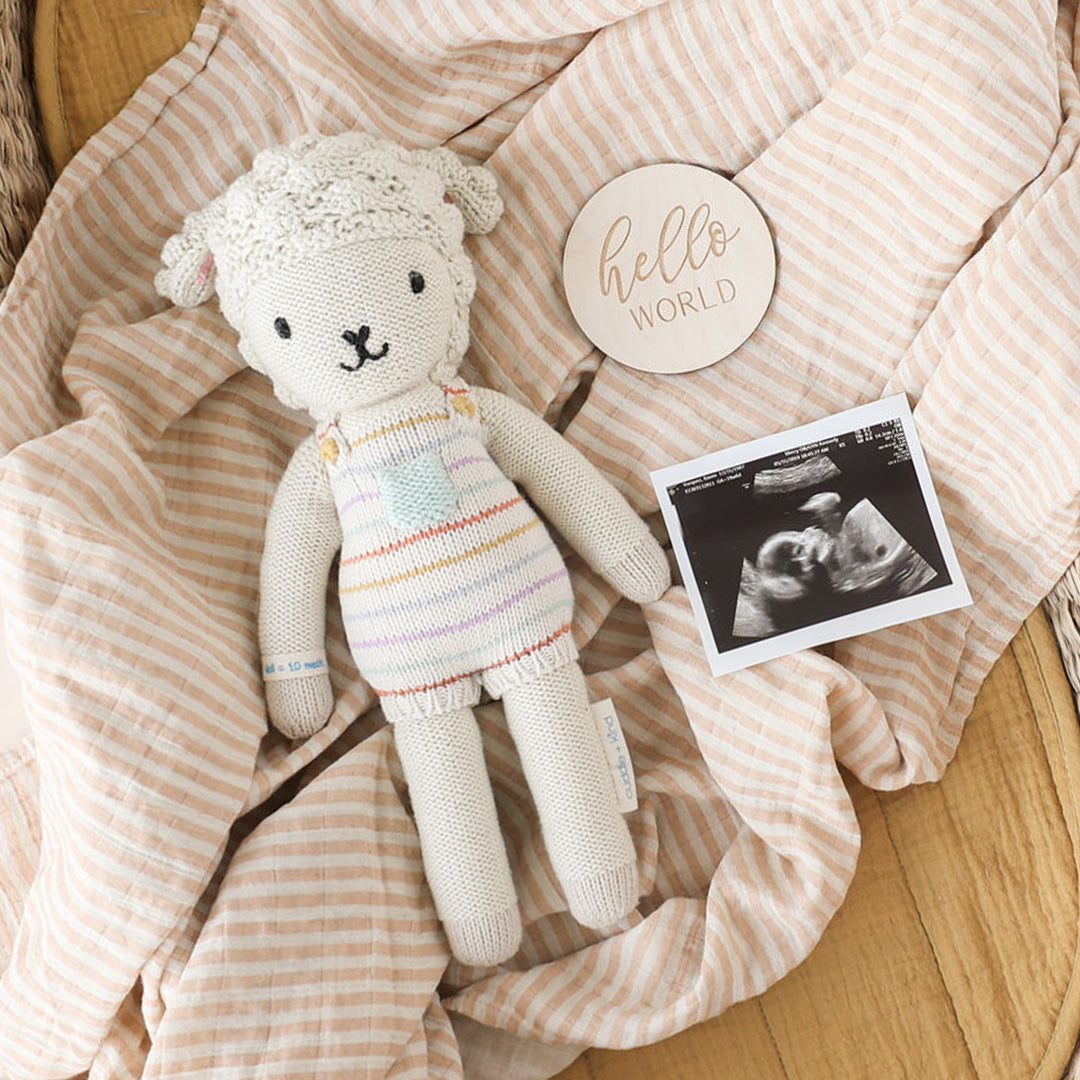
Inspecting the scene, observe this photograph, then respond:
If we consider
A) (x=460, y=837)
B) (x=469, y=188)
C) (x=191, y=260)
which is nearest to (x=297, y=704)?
(x=460, y=837)

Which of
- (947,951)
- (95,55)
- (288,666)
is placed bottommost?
(947,951)

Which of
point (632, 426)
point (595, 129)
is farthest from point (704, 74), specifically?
point (632, 426)

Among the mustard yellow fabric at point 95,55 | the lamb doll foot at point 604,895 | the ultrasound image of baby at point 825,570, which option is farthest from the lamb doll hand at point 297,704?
the mustard yellow fabric at point 95,55

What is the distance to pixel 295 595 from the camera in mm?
1105

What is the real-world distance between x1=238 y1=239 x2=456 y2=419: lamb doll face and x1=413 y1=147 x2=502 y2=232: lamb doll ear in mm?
123

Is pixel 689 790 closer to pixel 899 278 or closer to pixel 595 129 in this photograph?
pixel 899 278

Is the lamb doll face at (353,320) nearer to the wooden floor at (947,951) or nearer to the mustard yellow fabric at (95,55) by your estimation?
the mustard yellow fabric at (95,55)

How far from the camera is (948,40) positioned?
108 centimetres

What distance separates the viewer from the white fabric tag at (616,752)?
1120mm

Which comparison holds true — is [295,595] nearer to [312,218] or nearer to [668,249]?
[312,218]

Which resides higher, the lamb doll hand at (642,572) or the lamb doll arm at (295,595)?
the lamb doll arm at (295,595)

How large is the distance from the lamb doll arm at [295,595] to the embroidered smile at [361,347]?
0.38 feet

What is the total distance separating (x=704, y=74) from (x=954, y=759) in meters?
0.75

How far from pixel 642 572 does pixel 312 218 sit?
453mm
